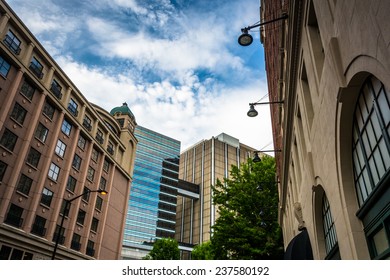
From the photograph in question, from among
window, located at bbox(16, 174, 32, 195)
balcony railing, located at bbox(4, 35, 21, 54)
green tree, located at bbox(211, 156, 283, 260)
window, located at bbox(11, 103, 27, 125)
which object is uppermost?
balcony railing, located at bbox(4, 35, 21, 54)

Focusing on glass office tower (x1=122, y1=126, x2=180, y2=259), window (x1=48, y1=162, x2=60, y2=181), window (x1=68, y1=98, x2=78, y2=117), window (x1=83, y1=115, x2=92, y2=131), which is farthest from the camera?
glass office tower (x1=122, y1=126, x2=180, y2=259)

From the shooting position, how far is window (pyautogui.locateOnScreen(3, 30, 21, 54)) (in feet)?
98.6

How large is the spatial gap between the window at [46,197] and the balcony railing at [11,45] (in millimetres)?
14285

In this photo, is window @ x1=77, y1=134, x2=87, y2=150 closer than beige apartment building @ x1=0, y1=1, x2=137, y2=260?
No

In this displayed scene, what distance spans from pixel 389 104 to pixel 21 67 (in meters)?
33.1

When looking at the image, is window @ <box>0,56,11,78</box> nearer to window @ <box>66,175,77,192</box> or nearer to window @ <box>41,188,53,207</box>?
window @ <box>41,188,53,207</box>

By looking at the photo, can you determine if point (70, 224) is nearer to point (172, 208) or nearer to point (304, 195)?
point (304, 195)

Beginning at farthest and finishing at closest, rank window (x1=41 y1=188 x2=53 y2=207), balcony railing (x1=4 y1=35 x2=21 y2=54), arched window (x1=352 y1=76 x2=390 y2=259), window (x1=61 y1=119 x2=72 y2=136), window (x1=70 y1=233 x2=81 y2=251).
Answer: window (x1=61 y1=119 x2=72 y2=136) < window (x1=70 y1=233 x2=81 y2=251) < window (x1=41 y1=188 x2=53 y2=207) < balcony railing (x1=4 y1=35 x2=21 y2=54) < arched window (x1=352 y1=76 x2=390 y2=259)

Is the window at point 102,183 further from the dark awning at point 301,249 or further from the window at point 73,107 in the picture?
the dark awning at point 301,249

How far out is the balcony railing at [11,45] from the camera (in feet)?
98.5

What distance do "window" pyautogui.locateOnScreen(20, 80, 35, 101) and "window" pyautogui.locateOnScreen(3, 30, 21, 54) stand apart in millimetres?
3213

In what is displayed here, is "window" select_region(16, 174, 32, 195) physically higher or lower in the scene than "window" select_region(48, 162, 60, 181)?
lower

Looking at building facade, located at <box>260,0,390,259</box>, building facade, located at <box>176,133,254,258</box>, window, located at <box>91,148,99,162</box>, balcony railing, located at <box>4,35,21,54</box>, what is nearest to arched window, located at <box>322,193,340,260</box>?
building facade, located at <box>260,0,390,259</box>

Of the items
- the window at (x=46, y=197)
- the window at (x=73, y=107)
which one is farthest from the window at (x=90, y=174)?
the window at (x=46, y=197)
